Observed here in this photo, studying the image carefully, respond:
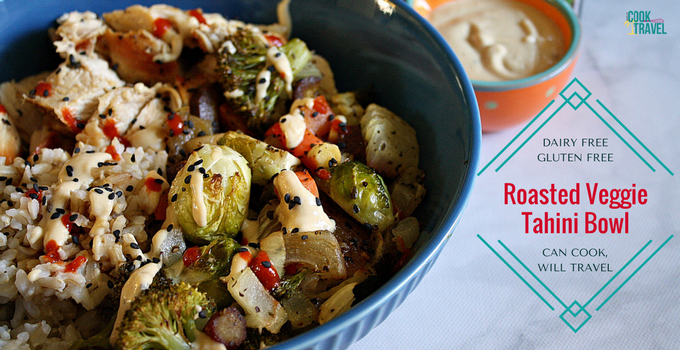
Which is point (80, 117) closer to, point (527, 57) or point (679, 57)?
point (527, 57)

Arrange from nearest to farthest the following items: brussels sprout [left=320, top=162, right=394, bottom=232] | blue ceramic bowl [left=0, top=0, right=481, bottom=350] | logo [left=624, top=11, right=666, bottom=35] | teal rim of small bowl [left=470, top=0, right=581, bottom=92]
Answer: blue ceramic bowl [left=0, top=0, right=481, bottom=350], brussels sprout [left=320, top=162, right=394, bottom=232], teal rim of small bowl [left=470, top=0, right=581, bottom=92], logo [left=624, top=11, right=666, bottom=35]

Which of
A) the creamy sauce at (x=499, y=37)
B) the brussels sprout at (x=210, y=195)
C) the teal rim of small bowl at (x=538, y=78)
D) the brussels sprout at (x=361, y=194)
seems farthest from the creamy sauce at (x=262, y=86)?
the creamy sauce at (x=499, y=37)

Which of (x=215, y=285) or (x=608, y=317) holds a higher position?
(x=215, y=285)

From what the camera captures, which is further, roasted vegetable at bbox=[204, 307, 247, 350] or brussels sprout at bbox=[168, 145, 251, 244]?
brussels sprout at bbox=[168, 145, 251, 244]

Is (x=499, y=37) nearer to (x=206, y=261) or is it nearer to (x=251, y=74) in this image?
(x=251, y=74)

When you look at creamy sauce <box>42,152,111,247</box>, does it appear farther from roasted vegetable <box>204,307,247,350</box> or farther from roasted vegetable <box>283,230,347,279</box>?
roasted vegetable <box>283,230,347,279</box>

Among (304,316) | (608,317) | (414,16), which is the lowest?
(608,317)

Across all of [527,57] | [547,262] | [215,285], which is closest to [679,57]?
[527,57]

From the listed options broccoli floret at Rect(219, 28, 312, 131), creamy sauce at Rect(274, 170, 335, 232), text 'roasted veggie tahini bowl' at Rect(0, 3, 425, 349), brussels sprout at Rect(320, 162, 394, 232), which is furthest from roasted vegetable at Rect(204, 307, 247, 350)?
broccoli floret at Rect(219, 28, 312, 131)
